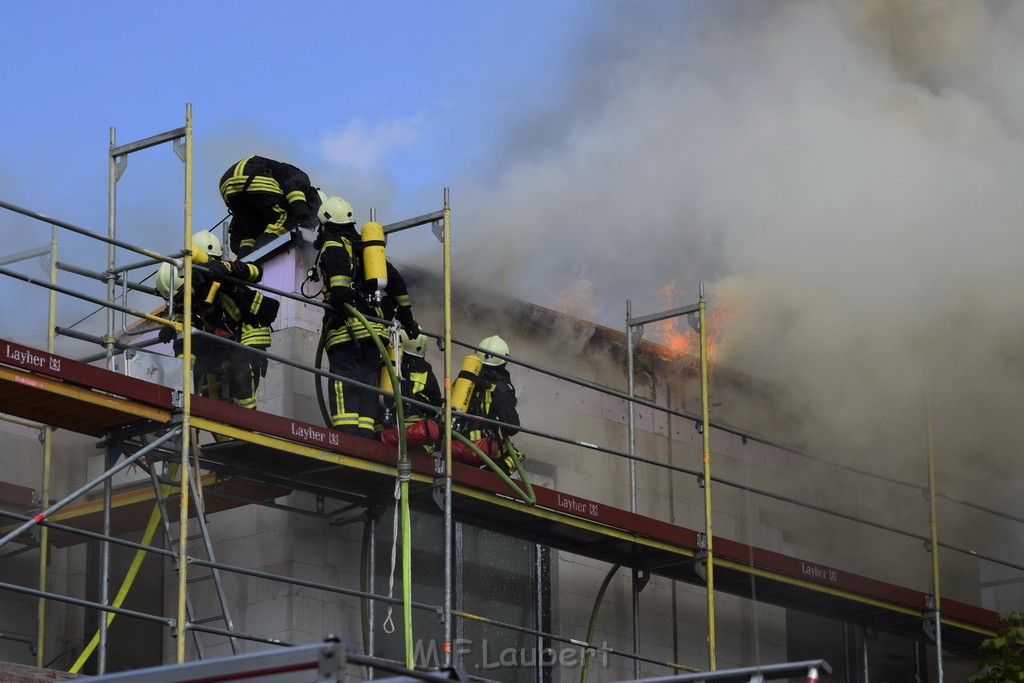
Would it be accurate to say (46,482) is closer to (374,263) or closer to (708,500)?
(374,263)

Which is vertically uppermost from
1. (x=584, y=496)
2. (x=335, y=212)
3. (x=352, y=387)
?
(x=335, y=212)

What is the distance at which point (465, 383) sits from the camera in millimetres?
15703

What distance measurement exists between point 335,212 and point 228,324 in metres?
1.19

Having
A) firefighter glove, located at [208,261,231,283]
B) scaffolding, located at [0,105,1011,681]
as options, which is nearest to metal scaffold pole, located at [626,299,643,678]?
scaffolding, located at [0,105,1011,681]

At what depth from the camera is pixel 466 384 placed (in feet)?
51.5

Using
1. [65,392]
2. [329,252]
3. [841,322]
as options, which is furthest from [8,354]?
[841,322]

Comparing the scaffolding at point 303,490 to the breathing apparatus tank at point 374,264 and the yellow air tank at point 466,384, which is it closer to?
the yellow air tank at point 466,384

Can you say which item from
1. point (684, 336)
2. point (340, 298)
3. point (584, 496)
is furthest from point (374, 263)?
Answer: point (684, 336)

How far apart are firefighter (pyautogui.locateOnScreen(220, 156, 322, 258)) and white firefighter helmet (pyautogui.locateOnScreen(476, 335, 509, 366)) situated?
2.09 metres

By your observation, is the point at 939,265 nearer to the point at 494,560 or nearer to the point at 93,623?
the point at 494,560

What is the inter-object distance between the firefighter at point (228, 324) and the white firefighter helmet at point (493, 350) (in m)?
2.23

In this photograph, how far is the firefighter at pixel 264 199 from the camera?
14555 millimetres

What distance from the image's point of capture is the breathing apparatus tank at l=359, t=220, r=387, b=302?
14.2m

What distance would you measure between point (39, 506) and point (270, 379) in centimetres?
216
